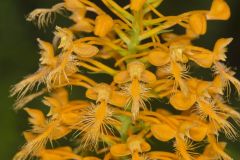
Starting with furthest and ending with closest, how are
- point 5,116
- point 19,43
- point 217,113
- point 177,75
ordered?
1. point 19,43
2. point 5,116
3. point 217,113
4. point 177,75

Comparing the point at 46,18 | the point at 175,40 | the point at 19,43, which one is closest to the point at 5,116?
the point at 19,43

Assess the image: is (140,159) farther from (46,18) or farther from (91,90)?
(46,18)

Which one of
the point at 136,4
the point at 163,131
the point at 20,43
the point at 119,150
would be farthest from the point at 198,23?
the point at 20,43

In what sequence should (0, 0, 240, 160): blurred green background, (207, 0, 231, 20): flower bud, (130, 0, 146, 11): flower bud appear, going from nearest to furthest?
(130, 0, 146, 11): flower bud, (207, 0, 231, 20): flower bud, (0, 0, 240, 160): blurred green background

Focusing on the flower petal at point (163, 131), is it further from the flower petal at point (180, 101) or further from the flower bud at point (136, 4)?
the flower bud at point (136, 4)

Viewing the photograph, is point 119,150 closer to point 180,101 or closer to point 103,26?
point 180,101

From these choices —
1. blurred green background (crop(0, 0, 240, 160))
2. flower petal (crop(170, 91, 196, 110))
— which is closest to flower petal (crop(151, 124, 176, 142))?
flower petal (crop(170, 91, 196, 110))

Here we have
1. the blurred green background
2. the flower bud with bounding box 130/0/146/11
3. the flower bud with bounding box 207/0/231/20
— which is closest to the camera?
the flower bud with bounding box 130/0/146/11

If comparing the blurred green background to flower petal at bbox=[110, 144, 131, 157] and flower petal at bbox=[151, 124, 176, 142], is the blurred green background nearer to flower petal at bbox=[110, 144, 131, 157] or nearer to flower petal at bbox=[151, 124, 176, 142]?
flower petal at bbox=[110, 144, 131, 157]
